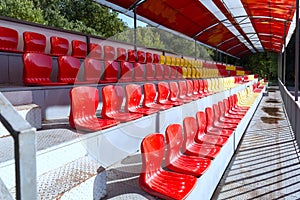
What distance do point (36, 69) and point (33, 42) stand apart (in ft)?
5.55

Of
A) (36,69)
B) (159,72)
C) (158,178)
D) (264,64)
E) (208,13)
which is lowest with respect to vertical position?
(158,178)

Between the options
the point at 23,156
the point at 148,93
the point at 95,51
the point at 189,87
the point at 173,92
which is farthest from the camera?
the point at 189,87

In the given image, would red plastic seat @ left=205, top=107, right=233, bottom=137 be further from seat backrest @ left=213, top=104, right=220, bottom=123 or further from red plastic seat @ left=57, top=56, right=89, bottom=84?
red plastic seat @ left=57, top=56, right=89, bottom=84

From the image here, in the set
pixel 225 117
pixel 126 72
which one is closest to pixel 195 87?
pixel 225 117

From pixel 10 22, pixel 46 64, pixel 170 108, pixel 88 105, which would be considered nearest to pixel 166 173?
pixel 88 105

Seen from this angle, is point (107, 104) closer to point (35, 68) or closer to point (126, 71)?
point (35, 68)

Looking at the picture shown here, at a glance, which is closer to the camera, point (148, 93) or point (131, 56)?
point (148, 93)

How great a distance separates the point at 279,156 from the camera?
4395mm

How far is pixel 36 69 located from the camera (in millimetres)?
3541

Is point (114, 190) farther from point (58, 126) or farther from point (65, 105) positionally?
point (65, 105)

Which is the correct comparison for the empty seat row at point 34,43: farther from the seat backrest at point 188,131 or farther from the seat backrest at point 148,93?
the seat backrest at point 188,131

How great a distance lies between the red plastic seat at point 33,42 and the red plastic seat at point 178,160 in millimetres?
3522

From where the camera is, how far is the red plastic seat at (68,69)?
3944 mm

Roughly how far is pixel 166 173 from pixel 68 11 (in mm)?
32445
